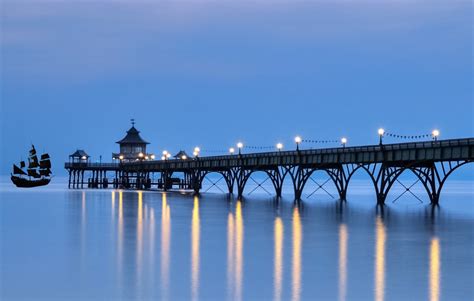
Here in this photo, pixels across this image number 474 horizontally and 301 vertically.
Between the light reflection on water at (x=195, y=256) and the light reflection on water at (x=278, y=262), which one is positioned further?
the light reflection on water at (x=195, y=256)

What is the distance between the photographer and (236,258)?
40.0 m

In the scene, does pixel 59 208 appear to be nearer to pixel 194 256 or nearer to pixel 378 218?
pixel 378 218

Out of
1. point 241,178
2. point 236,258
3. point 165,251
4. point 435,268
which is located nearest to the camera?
point 435,268

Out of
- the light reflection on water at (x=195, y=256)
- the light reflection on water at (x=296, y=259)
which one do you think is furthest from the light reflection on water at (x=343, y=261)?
the light reflection on water at (x=195, y=256)

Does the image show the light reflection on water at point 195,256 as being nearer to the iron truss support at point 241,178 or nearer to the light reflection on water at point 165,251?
the light reflection on water at point 165,251

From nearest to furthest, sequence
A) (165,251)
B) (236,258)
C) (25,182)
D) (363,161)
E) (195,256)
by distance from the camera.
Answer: (236,258) → (195,256) → (165,251) → (363,161) → (25,182)

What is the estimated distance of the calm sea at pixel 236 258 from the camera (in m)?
30.8

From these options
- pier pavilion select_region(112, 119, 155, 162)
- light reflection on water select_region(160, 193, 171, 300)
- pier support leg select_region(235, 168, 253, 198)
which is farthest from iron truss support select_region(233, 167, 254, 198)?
pier pavilion select_region(112, 119, 155, 162)

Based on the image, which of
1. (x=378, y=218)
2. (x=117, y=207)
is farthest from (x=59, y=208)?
(x=378, y=218)

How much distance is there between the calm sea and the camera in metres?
30.8

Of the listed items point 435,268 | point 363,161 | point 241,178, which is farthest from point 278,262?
point 241,178

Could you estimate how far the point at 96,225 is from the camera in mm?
60031

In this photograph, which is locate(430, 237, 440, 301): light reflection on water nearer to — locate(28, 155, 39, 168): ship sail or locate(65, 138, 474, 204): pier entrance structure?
locate(65, 138, 474, 204): pier entrance structure

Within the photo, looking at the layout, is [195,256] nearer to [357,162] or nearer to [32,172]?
[357,162]
